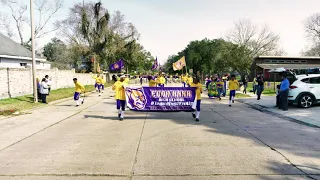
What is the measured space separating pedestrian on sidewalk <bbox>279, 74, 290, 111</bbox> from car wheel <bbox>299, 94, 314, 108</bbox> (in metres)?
0.98

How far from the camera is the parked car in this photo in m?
14.3

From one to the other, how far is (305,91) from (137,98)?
27.9 feet

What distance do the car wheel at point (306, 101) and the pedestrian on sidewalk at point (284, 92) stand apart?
0.98 m

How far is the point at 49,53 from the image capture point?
7544 cm

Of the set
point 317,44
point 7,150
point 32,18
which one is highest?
point 317,44

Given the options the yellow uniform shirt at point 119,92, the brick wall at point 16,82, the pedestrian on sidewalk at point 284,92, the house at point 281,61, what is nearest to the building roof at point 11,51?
the brick wall at point 16,82

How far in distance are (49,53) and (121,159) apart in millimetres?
75634

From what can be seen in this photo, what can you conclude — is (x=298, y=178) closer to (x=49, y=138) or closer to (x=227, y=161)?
(x=227, y=161)

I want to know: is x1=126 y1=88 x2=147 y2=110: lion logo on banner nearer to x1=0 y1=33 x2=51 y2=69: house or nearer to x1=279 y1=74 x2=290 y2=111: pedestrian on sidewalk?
x1=279 y1=74 x2=290 y2=111: pedestrian on sidewalk

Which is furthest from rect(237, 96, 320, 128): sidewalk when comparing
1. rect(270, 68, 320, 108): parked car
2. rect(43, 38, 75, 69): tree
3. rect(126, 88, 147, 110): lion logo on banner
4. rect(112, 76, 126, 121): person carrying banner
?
rect(43, 38, 75, 69): tree

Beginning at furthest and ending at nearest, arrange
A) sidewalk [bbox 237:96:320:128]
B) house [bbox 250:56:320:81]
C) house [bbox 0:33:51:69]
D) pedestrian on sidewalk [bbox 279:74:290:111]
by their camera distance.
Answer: house [bbox 250:56:320:81] < house [bbox 0:33:51:69] < pedestrian on sidewalk [bbox 279:74:290:111] < sidewalk [bbox 237:96:320:128]

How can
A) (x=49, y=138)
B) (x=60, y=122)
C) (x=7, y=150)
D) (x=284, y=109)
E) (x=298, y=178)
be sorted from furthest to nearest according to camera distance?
(x=284, y=109) < (x=60, y=122) < (x=49, y=138) < (x=7, y=150) < (x=298, y=178)

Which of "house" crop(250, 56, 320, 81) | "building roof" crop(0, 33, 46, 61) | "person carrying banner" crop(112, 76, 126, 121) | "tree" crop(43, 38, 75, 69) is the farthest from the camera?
"tree" crop(43, 38, 75, 69)

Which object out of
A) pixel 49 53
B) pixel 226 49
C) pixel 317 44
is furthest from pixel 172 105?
pixel 317 44
